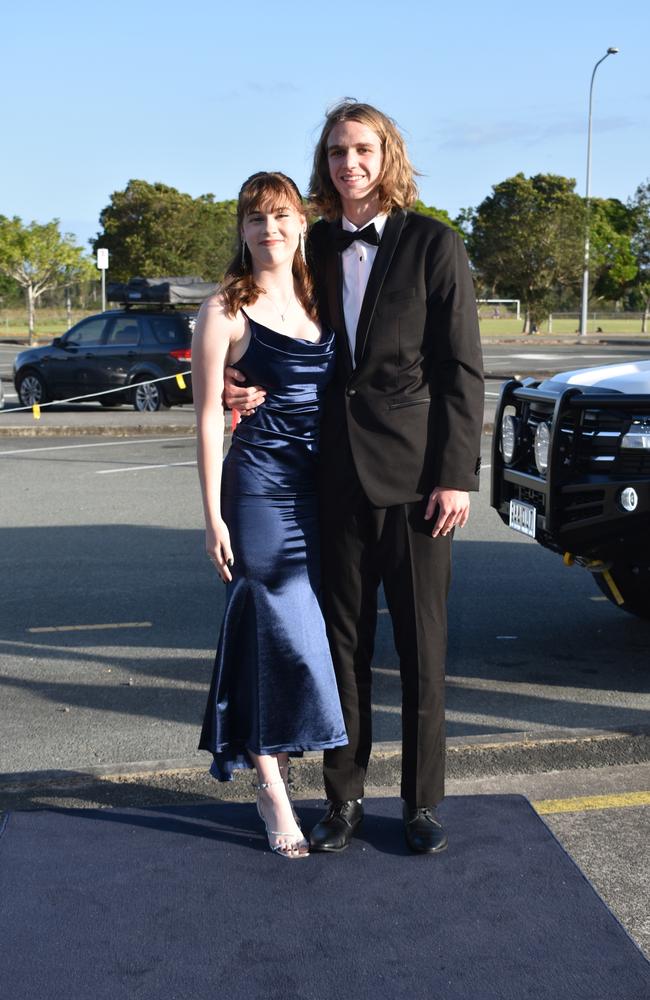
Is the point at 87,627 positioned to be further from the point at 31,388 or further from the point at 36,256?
the point at 36,256

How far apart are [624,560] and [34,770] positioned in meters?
2.48

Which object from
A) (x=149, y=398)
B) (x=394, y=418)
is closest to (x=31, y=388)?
(x=149, y=398)

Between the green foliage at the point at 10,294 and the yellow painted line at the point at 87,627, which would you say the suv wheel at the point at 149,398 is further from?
the green foliage at the point at 10,294

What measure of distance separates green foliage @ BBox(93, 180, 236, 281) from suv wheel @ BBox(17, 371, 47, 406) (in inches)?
1237

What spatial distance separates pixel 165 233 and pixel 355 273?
169 feet

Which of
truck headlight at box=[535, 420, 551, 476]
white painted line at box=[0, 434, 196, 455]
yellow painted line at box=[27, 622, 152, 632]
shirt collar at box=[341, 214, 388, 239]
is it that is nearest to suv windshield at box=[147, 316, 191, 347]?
white painted line at box=[0, 434, 196, 455]

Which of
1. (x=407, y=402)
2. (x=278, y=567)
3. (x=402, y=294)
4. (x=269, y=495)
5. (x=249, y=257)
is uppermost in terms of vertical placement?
(x=249, y=257)

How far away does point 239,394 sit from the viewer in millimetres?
3449

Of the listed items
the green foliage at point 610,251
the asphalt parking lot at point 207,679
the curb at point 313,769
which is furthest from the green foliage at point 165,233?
the curb at point 313,769

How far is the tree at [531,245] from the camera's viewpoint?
50156mm

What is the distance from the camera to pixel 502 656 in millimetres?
5711

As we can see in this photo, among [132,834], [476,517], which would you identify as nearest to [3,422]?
[476,517]

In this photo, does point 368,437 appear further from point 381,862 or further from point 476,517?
point 476,517

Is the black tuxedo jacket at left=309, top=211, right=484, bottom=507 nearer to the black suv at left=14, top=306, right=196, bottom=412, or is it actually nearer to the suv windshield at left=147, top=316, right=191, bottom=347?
the black suv at left=14, top=306, right=196, bottom=412
